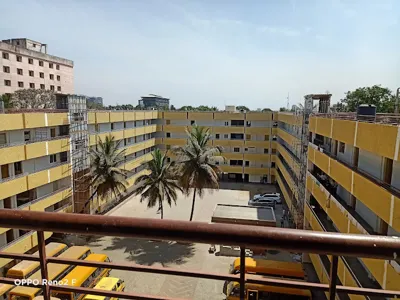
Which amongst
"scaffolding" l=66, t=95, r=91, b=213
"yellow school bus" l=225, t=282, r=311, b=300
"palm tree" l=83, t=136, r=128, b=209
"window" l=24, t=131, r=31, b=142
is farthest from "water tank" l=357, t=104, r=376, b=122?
"scaffolding" l=66, t=95, r=91, b=213

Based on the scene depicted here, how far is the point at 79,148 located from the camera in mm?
21266

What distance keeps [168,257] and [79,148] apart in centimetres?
996

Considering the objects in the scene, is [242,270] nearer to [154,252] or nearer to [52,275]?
[52,275]

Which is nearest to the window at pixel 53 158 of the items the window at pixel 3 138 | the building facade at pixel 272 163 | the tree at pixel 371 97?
the building facade at pixel 272 163

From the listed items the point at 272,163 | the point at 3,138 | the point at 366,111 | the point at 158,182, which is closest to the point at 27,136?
the point at 3,138

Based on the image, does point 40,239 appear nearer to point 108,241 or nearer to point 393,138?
point 393,138

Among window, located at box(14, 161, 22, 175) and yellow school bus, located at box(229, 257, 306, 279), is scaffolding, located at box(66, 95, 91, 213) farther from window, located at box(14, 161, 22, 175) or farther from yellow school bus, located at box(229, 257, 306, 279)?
yellow school bus, located at box(229, 257, 306, 279)

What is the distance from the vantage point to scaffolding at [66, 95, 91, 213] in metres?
20.5

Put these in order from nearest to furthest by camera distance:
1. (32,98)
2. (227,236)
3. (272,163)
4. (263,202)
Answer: (227,236), (263,202), (32,98), (272,163)

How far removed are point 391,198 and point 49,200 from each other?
17.8 meters

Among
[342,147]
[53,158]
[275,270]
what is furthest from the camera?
[53,158]

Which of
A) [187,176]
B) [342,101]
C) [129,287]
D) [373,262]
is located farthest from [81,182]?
[342,101]

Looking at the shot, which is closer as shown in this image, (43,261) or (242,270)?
(242,270)

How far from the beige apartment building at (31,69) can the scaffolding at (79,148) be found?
20.9 meters
